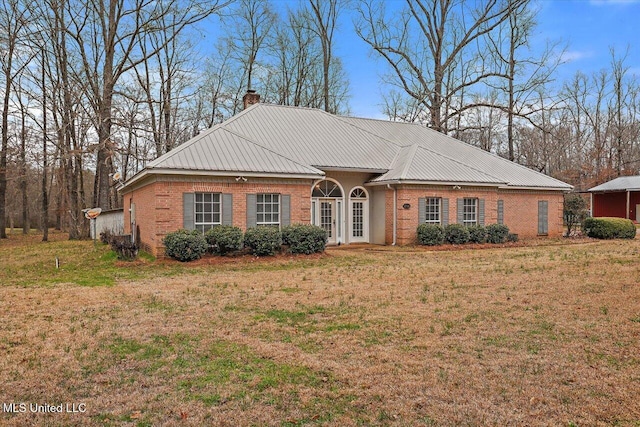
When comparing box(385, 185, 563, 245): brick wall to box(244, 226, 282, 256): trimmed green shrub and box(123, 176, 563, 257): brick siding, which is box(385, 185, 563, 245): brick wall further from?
box(244, 226, 282, 256): trimmed green shrub

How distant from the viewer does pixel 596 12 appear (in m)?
14.9

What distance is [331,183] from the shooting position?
18094 millimetres

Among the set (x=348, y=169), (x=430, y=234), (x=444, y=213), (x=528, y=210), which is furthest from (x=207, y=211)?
(x=528, y=210)

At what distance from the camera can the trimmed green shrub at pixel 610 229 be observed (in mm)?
20922

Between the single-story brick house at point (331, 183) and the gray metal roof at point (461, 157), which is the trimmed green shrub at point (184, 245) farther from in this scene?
the gray metal roof at point (461, 157)

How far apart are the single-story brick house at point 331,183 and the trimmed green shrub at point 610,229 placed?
1581 millimetres

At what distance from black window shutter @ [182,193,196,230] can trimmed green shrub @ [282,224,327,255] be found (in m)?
2.92

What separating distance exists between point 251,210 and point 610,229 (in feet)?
55.2

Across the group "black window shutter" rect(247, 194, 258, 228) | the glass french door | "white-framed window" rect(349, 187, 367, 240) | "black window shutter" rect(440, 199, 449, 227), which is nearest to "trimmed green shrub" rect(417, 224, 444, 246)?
"black window shutter" rect(440, 199, 449, 227)

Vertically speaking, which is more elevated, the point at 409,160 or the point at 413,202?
the point at 409,160

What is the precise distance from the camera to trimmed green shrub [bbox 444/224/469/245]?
58.4 feet

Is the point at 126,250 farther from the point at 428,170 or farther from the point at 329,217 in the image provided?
the point at 428,170

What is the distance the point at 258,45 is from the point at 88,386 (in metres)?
31.9

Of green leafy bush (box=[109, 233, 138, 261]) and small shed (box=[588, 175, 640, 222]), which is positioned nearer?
green leafy bush (box=[109, 233, 138, 261])
